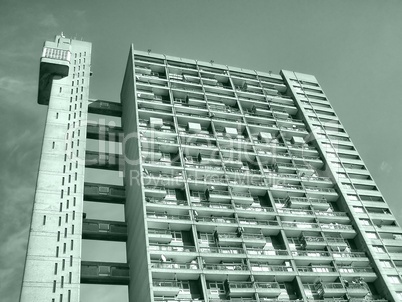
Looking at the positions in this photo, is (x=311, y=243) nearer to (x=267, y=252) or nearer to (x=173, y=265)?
(x=267, y=252)

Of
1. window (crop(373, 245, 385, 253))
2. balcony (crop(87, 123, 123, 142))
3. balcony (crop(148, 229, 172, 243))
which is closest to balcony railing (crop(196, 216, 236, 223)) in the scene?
balcony (crop(148, 229, 172, 243))

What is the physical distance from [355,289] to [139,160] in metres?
25.9

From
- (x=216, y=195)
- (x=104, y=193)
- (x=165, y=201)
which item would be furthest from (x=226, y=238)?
(x=104, y=193)

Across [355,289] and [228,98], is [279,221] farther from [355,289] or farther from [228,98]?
[228,98]

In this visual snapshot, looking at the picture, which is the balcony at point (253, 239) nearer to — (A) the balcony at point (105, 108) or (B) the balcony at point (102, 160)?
(B) the balcony at point (102, 160)

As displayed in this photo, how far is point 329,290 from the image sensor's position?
46.2m

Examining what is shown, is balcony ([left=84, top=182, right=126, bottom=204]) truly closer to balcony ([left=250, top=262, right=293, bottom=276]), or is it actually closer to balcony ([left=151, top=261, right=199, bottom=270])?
balcony ([left=151, top=261, right=199, bottom=270])

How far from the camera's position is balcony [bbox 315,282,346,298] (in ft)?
151

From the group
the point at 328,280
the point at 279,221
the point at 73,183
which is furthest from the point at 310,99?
the point at 73,183

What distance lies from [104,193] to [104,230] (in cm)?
502

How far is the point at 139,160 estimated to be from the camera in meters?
51.0

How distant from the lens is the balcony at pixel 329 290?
46000 millimetres

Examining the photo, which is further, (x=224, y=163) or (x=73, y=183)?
(x=224, y=163)

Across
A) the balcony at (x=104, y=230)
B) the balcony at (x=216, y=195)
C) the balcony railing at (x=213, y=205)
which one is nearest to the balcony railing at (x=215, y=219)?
the balcony railing at (x=213, y=205)
